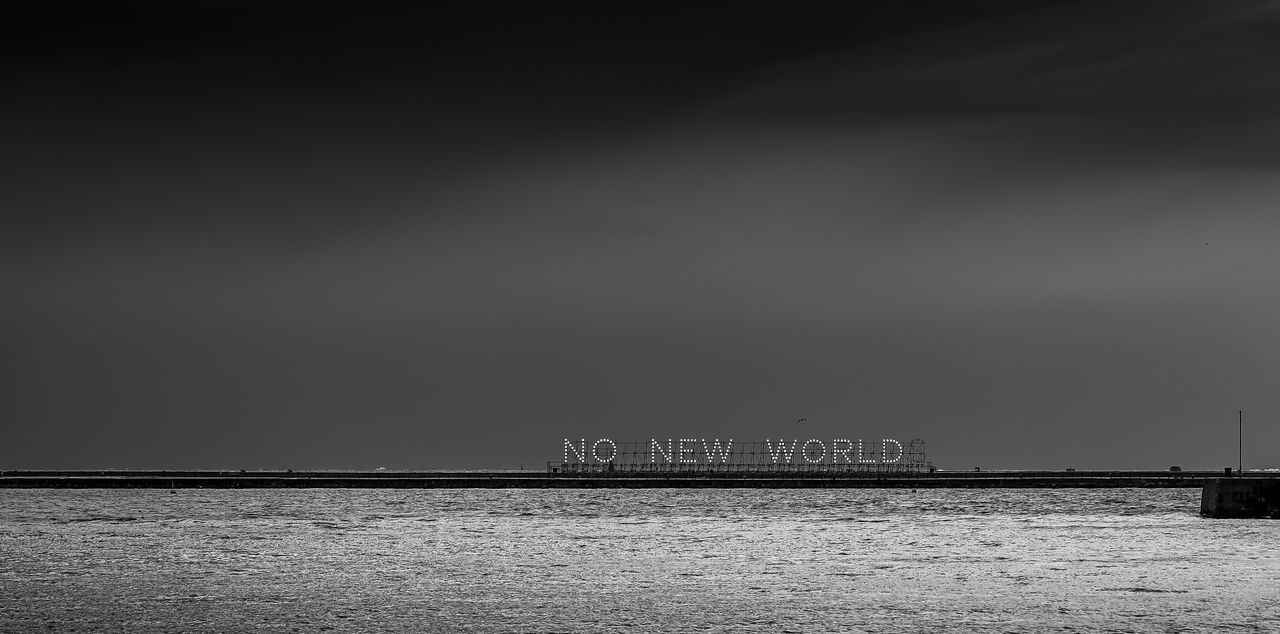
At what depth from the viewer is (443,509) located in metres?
122

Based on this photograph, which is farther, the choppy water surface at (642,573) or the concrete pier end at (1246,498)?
the concrete pier end at (1246,498)

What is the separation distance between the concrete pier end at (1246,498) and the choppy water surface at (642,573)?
112 centimetres

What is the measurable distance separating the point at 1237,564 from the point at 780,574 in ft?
52.2

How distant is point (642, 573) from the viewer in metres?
50.1

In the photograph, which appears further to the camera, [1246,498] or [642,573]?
[1246,498]

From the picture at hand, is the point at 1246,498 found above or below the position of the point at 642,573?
above

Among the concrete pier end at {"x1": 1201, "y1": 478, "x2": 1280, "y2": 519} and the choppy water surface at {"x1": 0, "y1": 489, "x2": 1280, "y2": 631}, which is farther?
the concrete pier end at {"x1": 1201, "y1": 478, "x2": 1280, "y2": 519}

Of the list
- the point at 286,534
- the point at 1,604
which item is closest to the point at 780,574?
the point at 1,604

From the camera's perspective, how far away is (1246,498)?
76.6 meters

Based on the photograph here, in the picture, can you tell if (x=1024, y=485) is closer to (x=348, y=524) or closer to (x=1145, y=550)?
(x=348, y=524)

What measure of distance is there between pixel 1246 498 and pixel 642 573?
41180 mm

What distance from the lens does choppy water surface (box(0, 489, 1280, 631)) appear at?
3544 centimetres

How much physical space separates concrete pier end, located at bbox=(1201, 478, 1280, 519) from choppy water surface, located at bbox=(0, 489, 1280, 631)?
112 centimetres

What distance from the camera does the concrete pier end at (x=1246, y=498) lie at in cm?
7481
